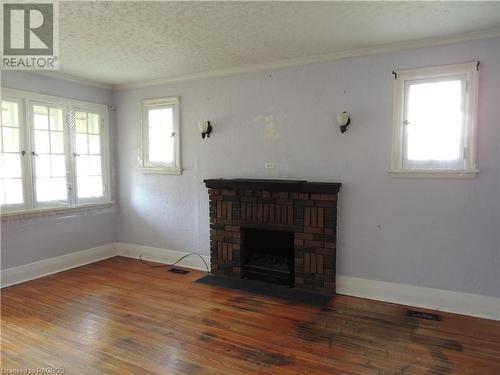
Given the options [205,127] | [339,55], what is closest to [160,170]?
[205,127]

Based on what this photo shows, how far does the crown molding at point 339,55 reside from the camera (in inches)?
110

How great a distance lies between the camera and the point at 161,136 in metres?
4.47

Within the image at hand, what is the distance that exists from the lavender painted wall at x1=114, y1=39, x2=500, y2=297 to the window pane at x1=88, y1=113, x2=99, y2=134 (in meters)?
0.95

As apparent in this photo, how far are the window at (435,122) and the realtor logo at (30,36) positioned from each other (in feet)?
9.84

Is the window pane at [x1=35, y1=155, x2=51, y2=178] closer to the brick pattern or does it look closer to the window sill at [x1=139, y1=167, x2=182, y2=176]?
the window sill at [x1=139, y1=167, x2=182, y2=176]

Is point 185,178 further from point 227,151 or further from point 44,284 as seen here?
point 44,284

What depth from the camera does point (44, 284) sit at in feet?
12.2

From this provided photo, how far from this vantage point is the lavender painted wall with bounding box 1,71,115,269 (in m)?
3.67

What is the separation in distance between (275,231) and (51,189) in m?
2.83

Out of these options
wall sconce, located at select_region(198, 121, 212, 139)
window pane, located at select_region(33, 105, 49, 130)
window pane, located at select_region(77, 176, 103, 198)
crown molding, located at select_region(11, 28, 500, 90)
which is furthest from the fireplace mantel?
window pane, located at select_region(33, 105, 49, 130)

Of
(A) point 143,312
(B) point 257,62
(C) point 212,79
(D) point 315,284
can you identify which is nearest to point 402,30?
(B) point 257,62

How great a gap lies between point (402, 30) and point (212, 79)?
218 centimetres

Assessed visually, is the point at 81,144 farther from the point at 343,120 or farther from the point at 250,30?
the point at 343,120

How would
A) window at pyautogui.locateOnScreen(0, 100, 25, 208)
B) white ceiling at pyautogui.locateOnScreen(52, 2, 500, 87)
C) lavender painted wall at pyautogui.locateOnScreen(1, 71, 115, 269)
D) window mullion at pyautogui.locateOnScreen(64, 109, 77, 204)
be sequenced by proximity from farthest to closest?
window mullion at pyautogui.locateOnScreen(64, 109, 77, 204), lavender painted wall at pyautogui.locateOnScreen(1, 71, 115, 269), window at pyautogui.locateOnScreen(0, 100, 25, 208), white ceiling at pyautogui.locateOnScreen(52, 2, 500, 87)
